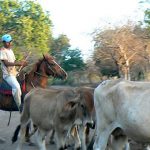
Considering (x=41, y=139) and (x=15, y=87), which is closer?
(x=41, y=139)

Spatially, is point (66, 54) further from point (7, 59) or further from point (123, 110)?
point (123, 110)

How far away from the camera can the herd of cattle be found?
23.2 feet

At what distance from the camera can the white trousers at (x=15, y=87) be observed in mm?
11016

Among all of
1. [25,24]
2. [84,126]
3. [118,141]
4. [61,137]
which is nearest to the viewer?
[118,141]

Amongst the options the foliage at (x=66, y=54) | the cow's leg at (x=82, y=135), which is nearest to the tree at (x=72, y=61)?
the foliage at (x=66, y=54)

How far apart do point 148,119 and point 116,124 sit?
726 millimetres

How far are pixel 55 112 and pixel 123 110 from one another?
2110mm

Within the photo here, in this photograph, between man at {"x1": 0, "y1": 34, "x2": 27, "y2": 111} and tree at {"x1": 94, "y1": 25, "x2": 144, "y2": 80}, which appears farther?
tree at {"x1": 94, "y1": 25, "x2": 144, "y2": 80}

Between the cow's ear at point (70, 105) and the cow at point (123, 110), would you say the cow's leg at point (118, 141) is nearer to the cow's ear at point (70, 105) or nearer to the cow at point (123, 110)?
the cow at point (123, 110)

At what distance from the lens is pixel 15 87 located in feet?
36.2

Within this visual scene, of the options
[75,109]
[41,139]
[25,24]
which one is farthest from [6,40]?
[25,24]

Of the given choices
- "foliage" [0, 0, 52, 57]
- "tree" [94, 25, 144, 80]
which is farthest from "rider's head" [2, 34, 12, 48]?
"tree" [94, 25, 144, 80]

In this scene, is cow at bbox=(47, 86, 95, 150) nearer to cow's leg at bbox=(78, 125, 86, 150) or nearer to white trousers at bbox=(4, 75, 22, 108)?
cow's leg at bbox=(78, 125, 86, 150)

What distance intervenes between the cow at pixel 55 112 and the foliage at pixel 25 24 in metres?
33.7
